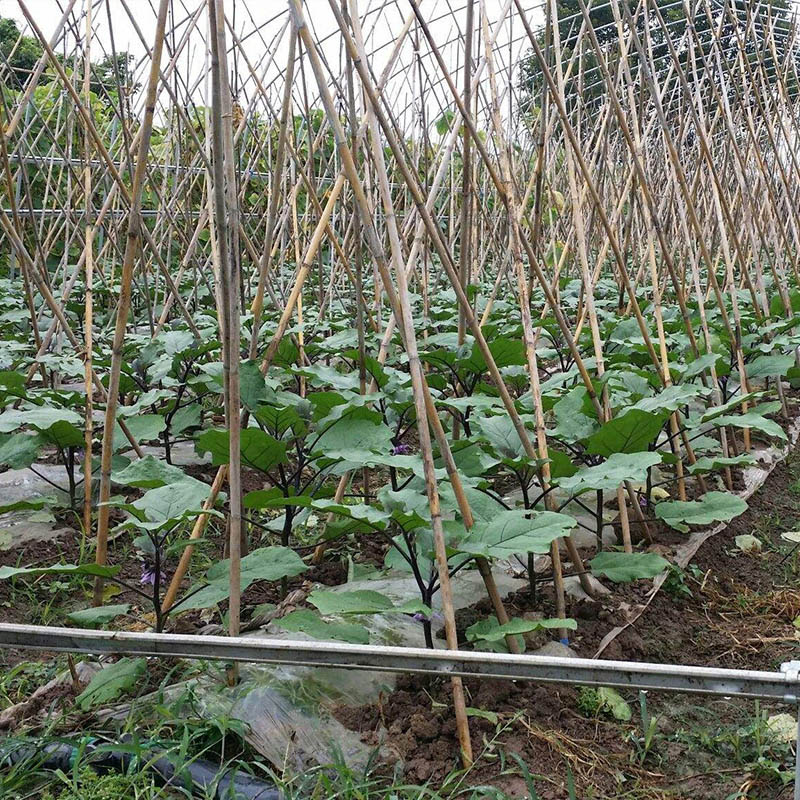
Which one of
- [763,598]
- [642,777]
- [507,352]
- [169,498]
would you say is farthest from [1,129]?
[763,598]

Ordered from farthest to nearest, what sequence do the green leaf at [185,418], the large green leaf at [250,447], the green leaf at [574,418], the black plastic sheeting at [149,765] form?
the green leaf at [185,418] < the green leaf at [574,418] < the large green leaf at [250,447] < the black plastic sheeting at [149,765]

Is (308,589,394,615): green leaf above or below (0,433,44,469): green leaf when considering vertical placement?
below

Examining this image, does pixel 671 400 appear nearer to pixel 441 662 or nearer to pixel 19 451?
pixel 441 662

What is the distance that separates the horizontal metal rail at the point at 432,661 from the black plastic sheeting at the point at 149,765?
8.3 inches

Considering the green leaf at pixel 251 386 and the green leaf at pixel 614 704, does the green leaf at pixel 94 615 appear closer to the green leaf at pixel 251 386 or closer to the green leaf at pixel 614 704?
the green leaf at pixel 251 386

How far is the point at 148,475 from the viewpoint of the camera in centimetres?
153

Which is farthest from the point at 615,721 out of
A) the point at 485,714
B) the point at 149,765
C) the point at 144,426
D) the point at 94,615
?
the point at 144,426

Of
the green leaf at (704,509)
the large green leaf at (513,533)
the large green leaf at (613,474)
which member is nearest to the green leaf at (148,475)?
the large green leaf at (513,533)

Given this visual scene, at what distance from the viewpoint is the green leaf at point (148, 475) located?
1448mm

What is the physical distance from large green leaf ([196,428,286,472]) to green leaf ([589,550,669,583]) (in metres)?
0.62

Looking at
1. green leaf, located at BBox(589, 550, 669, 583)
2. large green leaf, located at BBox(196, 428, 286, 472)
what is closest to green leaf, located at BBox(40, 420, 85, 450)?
large green leaf, located at BBox(196, 428, 286, 472)

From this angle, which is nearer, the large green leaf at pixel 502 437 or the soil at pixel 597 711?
the soil at pixel 597 711

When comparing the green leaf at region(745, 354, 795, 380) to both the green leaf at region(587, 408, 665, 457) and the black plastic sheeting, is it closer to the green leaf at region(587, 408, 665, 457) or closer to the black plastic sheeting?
the green leaf at region(587, 408, 665, 457)

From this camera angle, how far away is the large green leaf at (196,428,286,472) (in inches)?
61.3
